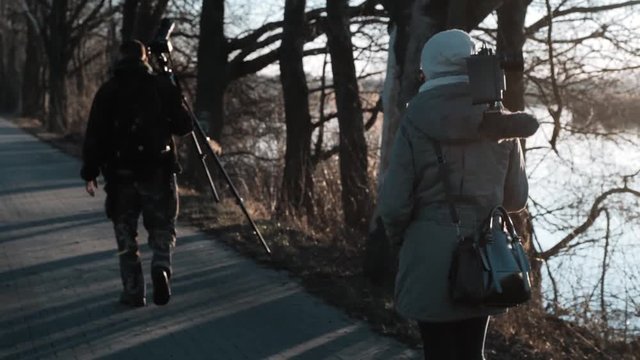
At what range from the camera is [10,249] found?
9078mm

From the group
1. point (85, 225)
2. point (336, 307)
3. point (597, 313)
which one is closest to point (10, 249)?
point (85, 225)

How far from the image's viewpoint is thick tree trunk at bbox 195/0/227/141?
16.8m

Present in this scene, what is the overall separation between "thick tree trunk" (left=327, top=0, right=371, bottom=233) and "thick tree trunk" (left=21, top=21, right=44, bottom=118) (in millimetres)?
34074

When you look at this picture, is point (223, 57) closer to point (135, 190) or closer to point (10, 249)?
point (10, 249)

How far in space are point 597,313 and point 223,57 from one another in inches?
446

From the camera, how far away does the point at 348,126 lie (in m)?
12.0

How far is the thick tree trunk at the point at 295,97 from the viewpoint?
14.4m

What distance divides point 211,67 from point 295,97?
288 centimetres

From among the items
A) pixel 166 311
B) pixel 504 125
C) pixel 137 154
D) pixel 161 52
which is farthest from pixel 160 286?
pixel 504 125

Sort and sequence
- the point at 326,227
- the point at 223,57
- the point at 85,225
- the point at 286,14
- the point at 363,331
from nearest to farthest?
the point at 363,331, the point at 85,225, the point at 326,227, the point at 286,14, the point at 223,57

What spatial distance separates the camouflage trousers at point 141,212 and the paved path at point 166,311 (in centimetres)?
40

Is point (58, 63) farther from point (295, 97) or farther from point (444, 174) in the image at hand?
point (444, 174)

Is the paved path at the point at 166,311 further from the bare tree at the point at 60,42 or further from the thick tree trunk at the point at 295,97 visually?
the bare tree at the point at 60,42

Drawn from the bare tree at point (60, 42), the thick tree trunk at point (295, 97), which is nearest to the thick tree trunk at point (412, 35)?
the thick tree trunk at point (295, 97)
